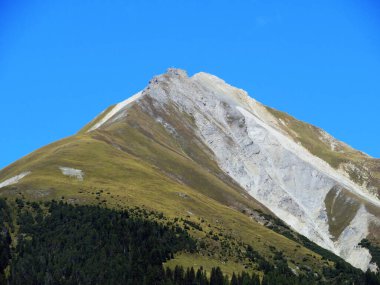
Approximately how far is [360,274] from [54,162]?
110522mm

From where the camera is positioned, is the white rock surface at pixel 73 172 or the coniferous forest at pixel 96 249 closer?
the coniferous forest at pixel 96 249

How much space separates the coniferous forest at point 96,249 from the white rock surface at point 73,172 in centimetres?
2971

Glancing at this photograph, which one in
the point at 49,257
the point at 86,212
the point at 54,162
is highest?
the point at 54,162

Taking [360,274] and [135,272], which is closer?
[135,272]

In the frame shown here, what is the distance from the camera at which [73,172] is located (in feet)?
616

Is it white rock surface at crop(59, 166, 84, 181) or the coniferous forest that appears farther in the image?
white rock surface at crop(59, 166, 84, 181)

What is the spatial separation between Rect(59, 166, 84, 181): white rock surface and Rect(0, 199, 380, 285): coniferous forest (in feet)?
97.5

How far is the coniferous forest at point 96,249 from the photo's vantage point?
403 ft

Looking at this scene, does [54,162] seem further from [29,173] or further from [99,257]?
[99,257]

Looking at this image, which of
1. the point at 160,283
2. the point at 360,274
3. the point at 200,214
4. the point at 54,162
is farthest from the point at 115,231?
the point at 360,274

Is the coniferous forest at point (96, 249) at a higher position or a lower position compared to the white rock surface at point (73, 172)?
lower

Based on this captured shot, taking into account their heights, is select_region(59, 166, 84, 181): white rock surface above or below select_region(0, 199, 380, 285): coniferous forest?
above

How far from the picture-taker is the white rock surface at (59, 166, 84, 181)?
18500 cm

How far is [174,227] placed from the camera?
158625 millimetres
